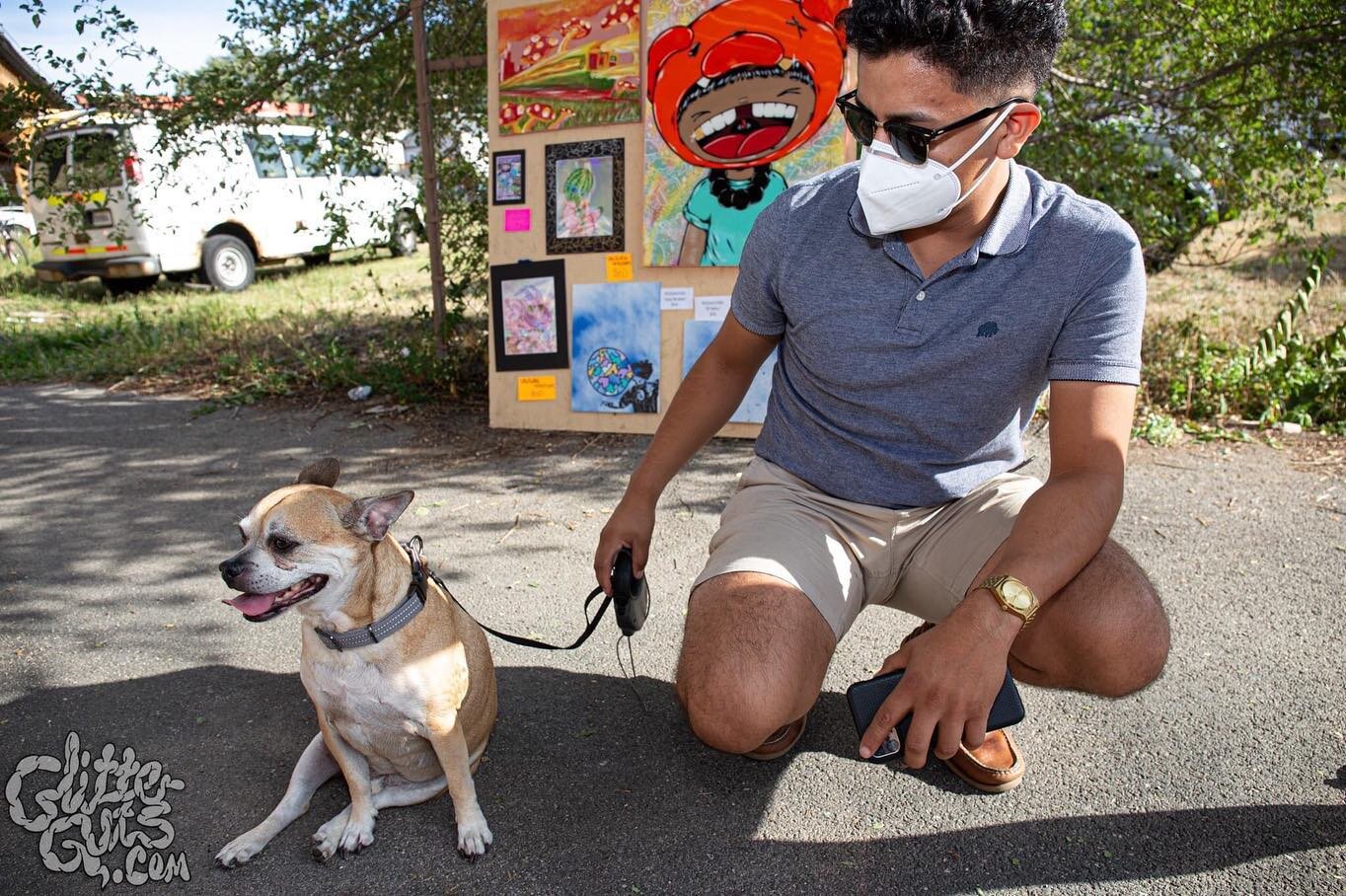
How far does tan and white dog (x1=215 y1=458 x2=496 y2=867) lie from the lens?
2139mm

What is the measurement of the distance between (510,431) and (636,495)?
3266 mm

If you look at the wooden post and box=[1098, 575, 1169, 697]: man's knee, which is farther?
the wooden post

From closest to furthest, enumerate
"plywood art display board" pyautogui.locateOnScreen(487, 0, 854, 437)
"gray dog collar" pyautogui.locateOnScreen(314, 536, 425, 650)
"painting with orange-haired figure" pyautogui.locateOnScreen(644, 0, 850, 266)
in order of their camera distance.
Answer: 1. "gray dog collar" pyautogui.locateOnScreen(314, 536, 425, 650)
2. "painting with orange-haired figure" pyautogui.locateOnScreen(644, 0, 850, 266)
3. "plywood art display board" pyautogui.locateOnScreen(487, 0, 854, 437)

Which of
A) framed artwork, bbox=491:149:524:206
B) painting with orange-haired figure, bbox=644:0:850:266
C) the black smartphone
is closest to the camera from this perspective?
the black smartphone

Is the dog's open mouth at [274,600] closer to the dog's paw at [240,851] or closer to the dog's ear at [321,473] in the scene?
the dog's ear at [321,473]

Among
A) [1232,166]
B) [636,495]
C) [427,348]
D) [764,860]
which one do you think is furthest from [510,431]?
[1232,166]

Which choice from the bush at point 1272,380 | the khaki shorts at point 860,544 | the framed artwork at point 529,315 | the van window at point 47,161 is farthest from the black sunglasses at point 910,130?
the van window at point 47,161

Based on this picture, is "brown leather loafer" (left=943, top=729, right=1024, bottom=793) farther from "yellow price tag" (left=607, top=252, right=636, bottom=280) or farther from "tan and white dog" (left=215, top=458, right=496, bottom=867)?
"yellow price tag" (left=607, top=252, right=636, bottom=280)

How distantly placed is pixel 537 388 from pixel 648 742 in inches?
122

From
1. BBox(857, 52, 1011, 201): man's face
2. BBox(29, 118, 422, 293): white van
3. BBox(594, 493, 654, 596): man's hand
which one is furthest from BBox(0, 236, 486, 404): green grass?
BBox(857, 52, 1011, 201): man's face

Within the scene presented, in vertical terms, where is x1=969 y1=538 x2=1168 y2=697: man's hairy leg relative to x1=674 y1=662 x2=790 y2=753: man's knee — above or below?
above

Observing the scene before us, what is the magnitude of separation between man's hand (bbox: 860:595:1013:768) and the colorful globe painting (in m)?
3.54

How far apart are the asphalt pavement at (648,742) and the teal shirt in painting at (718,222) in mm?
1406

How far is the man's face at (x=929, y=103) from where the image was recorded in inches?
84.6
